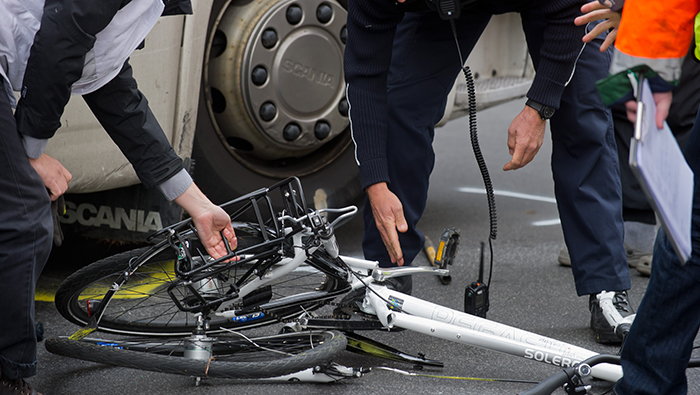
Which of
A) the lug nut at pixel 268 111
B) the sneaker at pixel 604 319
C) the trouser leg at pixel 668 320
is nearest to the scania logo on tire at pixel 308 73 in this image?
the lug nut at pixel 268 111

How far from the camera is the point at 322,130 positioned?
9.98 feet

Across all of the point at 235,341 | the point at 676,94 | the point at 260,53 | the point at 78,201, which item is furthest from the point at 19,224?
the point at 676,94

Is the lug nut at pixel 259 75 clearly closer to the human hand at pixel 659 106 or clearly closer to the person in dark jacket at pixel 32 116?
the person in dark jacket at pixel 32 116

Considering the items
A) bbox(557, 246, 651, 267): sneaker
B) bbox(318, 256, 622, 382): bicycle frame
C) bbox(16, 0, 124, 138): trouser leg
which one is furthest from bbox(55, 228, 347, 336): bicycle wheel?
bbox(557, 246, 651, 267): sneaker

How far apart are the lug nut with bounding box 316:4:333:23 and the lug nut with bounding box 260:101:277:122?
38cm

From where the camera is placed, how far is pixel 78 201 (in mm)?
2707

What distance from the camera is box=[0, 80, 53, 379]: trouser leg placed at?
1.77m

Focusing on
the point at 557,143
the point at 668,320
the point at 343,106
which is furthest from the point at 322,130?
the point at 668,320

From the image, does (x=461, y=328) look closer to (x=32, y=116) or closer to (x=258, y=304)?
(x=258, y=304)

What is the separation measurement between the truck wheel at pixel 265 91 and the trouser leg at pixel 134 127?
0.71m

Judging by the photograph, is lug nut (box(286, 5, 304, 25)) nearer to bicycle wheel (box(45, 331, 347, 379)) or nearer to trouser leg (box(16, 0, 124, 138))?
trouser leg (box(16, 0, 124, 138))

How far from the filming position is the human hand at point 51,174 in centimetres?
194

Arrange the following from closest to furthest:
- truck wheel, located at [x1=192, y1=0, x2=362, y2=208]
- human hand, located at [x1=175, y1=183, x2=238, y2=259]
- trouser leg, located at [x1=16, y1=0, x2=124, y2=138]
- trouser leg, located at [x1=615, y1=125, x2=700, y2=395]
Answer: trouser leg, located at [x1=615, y1=125, x2=700, y2=395]
trouser leg, located at [x1=16, y1=0, x2=124, y2=138]
human hand, located at [x1=175, y1=183, x2=238, y2=259]
truck wheel, located at [x1=192, y1=0, x2=362, y2=208]

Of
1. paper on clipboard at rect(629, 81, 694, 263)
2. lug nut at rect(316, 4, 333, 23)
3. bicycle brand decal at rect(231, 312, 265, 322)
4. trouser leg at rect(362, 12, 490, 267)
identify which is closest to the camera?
paper on clipboard at rect(629, 81, 694, 263)
